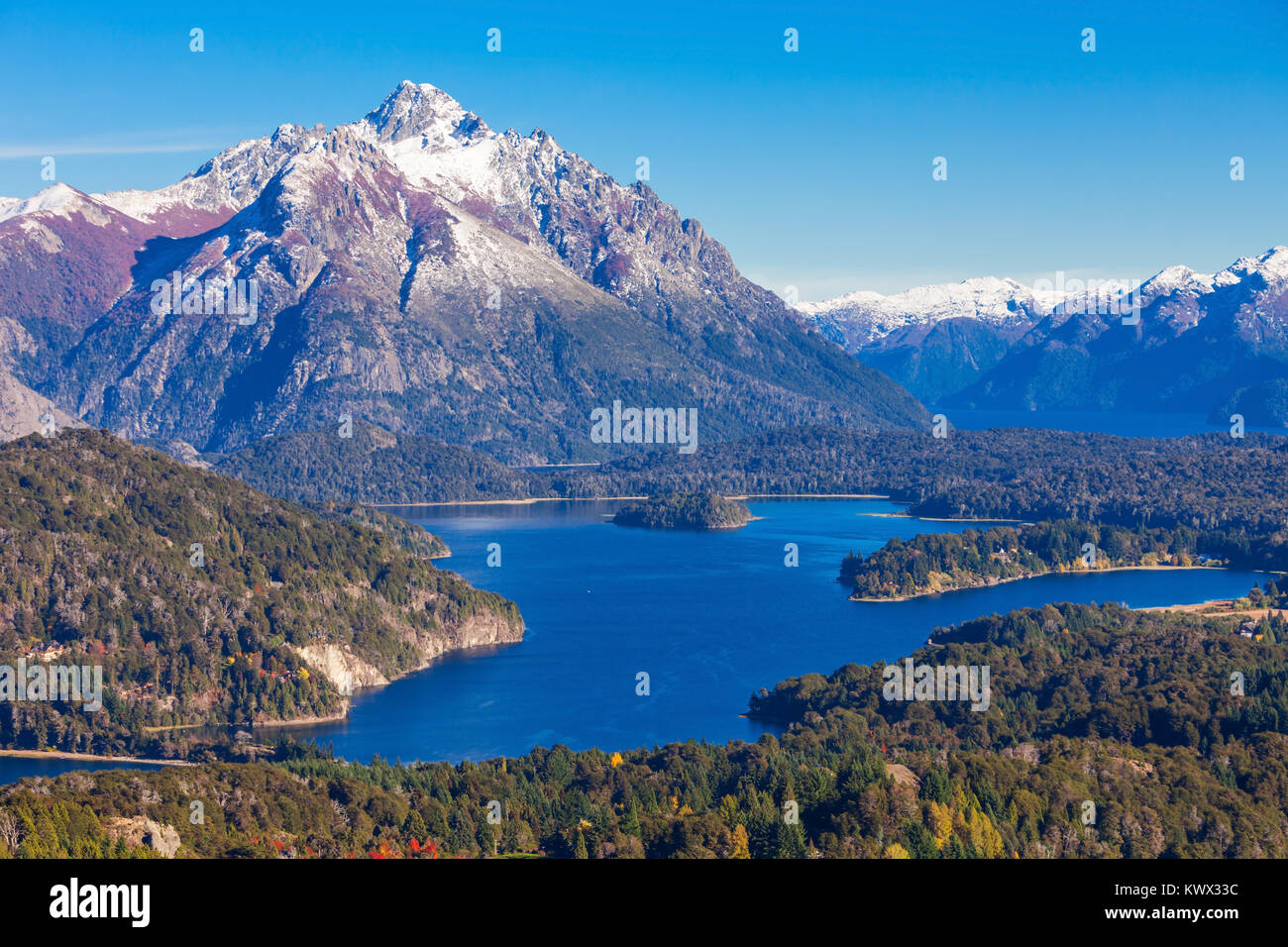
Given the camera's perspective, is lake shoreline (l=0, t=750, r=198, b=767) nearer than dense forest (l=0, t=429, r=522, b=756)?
Yes

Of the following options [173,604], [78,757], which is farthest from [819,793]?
[173,604]

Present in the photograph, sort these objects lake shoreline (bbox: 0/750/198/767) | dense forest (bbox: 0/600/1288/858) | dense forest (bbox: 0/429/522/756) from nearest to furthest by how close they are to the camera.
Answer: dense forest (bbox: 0/600/1288/858)
lake shoreline (bbox: 0/750/198/767)
dense forest (bbox: 0/429/522/756)

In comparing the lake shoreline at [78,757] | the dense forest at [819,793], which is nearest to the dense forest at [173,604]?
the lake shoreline at [78,757]

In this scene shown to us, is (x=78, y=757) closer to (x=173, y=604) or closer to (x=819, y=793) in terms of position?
(x=173, y=604)

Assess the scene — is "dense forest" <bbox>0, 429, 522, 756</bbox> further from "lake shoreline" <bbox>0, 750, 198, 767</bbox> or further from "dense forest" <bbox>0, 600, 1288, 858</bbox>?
"dense forest" <bbox>0, 600, 1288, 858</bbox>

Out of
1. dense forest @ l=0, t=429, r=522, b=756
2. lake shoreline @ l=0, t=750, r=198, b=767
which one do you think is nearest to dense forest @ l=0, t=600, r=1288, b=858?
lake shoreline @ l=0, t=750, r=198, b=767
